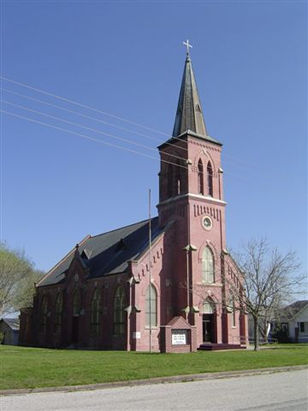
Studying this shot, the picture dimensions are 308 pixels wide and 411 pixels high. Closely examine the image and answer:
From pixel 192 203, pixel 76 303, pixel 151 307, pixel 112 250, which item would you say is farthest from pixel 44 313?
pixel 192 203

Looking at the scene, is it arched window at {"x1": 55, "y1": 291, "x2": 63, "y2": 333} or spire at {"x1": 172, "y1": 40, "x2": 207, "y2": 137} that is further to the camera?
Answer: arched window at {"x1": 55, "y1": 291, "x2": 63, "y2": 333}

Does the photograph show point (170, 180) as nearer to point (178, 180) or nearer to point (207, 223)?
point (178, 180)

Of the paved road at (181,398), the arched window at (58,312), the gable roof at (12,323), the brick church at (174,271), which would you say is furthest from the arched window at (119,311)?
the gable roof at (12,323)

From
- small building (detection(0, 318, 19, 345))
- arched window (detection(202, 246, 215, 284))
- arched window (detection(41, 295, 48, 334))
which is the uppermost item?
arched window (detection(202, 246, 215, 284))

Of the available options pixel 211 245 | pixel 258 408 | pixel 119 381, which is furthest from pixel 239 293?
pixel 258 408

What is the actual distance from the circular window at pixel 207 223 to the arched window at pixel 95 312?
12107 mm

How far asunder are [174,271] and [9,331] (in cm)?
4125

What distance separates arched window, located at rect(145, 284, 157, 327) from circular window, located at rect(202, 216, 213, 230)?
24.1 ft

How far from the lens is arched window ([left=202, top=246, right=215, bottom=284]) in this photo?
43.0 metres

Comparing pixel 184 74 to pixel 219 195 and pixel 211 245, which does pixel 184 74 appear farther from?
pixel 211 245

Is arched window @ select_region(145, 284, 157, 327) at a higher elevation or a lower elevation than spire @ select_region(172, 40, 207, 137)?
lower

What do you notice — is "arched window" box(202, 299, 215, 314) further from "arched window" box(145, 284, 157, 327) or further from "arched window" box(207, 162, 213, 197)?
"arched window" box(207, 162, 213, 197)

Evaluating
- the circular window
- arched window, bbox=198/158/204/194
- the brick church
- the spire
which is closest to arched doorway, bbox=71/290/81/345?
the brick church

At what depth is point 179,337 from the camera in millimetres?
33031
